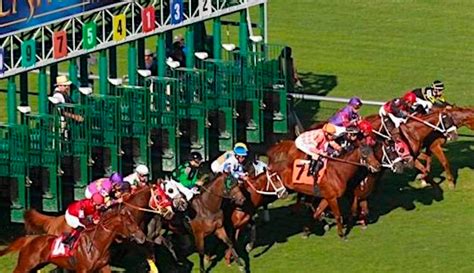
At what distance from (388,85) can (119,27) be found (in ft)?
30.0

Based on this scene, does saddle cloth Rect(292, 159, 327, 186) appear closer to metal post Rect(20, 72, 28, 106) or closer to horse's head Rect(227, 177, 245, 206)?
horse's head Rect(227, 177, 245, 206)

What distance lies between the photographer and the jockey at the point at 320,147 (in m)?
23.0

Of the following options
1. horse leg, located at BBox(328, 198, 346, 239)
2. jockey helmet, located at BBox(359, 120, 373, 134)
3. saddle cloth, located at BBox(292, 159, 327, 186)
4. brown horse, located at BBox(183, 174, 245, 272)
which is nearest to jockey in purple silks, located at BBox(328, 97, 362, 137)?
jockey helmet, located at BBox(359, 120, 373, 134)

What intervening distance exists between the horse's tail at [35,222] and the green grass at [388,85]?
3.14 ft

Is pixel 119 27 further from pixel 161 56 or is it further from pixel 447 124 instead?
pixel 447 124

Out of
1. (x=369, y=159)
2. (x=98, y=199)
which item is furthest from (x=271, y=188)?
(x=98, y=199)

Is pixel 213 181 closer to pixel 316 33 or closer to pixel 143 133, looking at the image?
pixel 143 133

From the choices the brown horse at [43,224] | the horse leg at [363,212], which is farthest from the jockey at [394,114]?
the brown horse at [43,224]

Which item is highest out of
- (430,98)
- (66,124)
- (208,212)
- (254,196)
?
(430,98)

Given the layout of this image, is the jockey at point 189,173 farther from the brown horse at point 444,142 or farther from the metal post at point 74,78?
the brown horse at point 444,142

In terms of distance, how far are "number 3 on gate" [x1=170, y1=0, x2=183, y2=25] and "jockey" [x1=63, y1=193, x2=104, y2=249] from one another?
4.79m

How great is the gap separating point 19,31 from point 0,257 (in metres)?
2.67

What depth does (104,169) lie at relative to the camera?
887 inches

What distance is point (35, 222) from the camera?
21.0m
